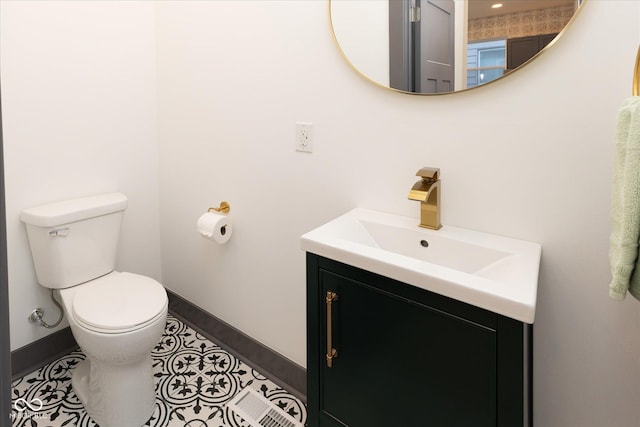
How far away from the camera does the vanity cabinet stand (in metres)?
0.88

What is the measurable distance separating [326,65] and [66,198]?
1.39m

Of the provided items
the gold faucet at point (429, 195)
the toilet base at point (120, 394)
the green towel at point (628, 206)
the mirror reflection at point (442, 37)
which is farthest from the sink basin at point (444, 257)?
the toilet base at point (120, 394)

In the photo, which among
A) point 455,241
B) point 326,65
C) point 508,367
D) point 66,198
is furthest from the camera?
point 66,198

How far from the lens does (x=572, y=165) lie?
108 centimetres

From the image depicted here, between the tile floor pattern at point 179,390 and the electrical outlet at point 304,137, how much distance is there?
42.1 inches

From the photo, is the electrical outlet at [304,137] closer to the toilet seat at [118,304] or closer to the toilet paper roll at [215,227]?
the toilet paper roll at [215,227]

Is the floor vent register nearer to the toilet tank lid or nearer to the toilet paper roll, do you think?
the toilet paper roll

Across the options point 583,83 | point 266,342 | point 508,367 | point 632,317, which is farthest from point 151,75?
point 632,317

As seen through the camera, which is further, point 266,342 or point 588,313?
point 266,342

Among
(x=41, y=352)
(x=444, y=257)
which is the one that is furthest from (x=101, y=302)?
(x=444, y=257)

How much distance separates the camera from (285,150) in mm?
1688

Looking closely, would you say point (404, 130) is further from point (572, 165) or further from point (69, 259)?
point (69, 259)

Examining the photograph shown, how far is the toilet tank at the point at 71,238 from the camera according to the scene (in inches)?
68.6
